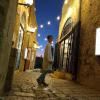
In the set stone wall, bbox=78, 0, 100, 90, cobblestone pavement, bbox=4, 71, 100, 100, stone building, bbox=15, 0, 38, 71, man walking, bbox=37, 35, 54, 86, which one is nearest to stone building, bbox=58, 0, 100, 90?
stone wall, bbox=78, 0, 100, 90

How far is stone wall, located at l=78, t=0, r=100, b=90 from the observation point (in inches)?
301

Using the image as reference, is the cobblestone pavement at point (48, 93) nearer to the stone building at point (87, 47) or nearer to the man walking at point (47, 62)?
the man walking at point (47, 62)

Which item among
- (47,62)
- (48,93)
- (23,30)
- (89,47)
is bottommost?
(48,93)

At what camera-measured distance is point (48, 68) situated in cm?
708

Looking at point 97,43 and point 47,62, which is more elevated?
point 97,43

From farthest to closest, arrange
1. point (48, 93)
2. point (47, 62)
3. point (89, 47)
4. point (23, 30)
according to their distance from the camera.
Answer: point (23, 30)
point (89, 47)
point (47, 62)
point (48, 93)

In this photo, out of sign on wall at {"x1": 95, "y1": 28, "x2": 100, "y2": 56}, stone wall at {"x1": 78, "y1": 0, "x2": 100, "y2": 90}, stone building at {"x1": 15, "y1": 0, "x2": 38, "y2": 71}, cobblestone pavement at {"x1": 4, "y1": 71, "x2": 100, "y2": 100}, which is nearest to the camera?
cobblestone pavement at {"x1": 4, "y1": 71, "x2": 100, "y2": 100}

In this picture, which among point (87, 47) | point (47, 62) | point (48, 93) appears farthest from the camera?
point (87, 47)

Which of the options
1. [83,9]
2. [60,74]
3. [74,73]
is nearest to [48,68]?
[74,73]

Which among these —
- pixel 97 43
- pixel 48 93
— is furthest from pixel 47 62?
pixel 97 43

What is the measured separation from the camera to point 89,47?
330 inches

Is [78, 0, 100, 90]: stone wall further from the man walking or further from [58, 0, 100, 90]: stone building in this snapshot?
the man walking

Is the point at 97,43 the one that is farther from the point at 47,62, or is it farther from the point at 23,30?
the point at 23,30

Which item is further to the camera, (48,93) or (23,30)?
(23,30)
